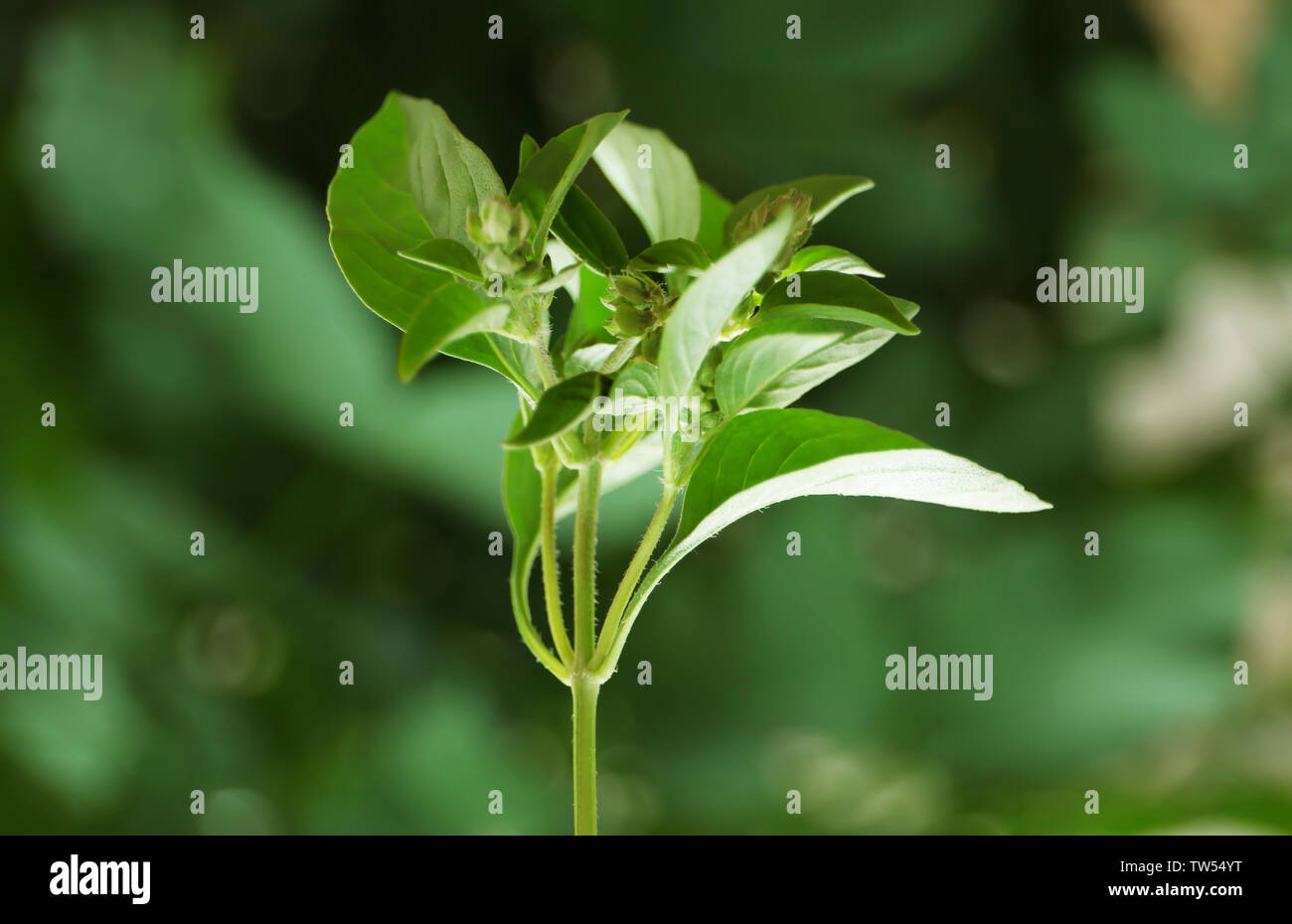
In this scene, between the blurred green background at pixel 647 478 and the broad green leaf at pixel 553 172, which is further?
the blurred green background at pixel 647 478

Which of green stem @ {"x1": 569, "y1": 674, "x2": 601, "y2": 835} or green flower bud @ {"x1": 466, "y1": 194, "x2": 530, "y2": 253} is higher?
green flower bud @ {"x1": 466, "y1": 194, "x2": 530, "y2": 253}

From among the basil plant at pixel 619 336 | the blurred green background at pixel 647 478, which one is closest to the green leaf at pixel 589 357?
the basil plant at pixel 619 336

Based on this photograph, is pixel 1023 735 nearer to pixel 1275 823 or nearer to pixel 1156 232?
pixel 1275 823

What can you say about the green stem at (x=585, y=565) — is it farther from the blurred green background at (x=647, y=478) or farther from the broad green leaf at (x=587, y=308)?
the blurred green background at (x=647, y=478)

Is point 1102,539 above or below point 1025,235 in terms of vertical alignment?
below

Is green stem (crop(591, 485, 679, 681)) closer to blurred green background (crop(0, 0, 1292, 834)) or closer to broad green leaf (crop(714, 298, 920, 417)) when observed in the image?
broad green leaf (crop(714, 298, 920, 417))

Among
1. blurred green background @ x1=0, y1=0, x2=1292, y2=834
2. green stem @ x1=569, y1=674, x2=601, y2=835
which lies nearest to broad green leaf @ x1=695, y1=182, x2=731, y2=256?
green stem @ x1=569, y1=674, x2=601, y2=835
